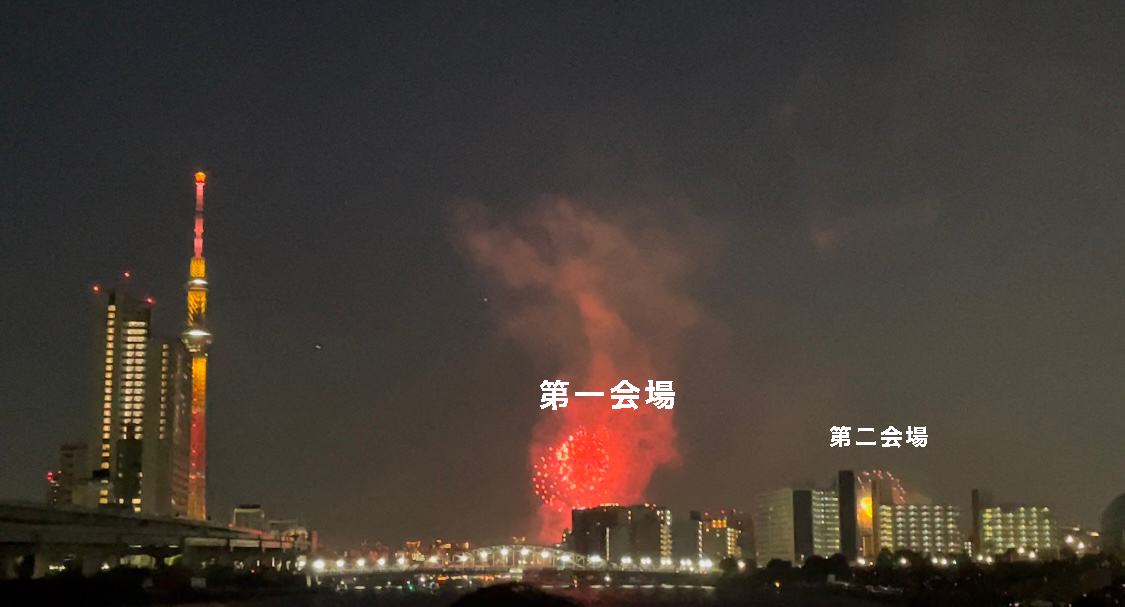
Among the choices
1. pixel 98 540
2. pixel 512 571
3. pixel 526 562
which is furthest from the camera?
pixel 526 562

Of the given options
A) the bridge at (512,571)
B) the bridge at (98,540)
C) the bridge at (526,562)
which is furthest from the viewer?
the bridge at (526,562)

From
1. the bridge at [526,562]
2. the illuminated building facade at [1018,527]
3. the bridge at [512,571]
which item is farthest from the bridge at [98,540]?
the illuminated building facade at [1018,527]

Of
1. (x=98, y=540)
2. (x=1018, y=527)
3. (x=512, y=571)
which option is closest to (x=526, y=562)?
(x=512, y=571)

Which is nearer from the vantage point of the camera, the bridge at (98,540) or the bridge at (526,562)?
the bridge at (98,540)

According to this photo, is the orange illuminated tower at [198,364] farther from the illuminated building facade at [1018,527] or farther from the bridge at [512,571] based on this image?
the illuminated building facade at [1018,527]

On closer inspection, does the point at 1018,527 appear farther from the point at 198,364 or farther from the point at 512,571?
the point at 198,364

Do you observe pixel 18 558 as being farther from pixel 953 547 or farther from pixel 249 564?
pixel 953 547
